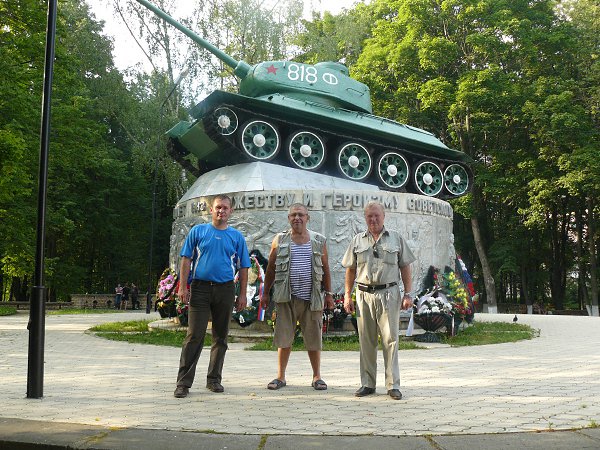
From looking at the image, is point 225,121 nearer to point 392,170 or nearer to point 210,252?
point 392,170

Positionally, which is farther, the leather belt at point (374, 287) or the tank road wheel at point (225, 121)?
the tank road wheel at point (225, 121)

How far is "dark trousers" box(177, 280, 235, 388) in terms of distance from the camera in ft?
18.5

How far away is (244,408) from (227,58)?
13337 millimetres

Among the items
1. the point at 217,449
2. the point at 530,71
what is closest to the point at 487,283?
the point at 530,71

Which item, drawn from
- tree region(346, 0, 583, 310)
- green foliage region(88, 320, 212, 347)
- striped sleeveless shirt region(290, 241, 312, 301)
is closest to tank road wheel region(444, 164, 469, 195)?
green foliage region(88, 320, 212, 347)

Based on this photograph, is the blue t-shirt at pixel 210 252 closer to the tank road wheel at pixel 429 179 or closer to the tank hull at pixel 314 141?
the tank hull at pixel 314 141

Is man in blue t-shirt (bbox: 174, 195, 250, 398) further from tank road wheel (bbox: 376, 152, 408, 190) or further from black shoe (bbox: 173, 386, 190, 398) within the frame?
tank road wheel (bbox: 376, 152, 408, 190)

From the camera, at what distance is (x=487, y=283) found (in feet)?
90.3

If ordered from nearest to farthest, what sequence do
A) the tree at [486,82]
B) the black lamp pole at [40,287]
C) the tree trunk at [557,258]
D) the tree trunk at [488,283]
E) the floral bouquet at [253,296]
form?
the black lamp pole at [40,287] < the floral bouquet at [253,296] < the tree trunk at [488,283] < the tree at [486,82] < the tree trunk at [557,258]

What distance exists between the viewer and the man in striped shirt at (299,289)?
601 centimetres

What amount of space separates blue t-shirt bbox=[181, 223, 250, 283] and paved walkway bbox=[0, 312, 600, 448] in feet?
3.42

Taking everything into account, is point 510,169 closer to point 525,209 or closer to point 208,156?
point 525,209

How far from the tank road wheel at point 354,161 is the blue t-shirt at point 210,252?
966 centimetres

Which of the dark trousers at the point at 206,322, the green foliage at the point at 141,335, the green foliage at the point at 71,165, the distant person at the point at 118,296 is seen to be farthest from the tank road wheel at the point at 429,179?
the distant person at the point at 118,296
